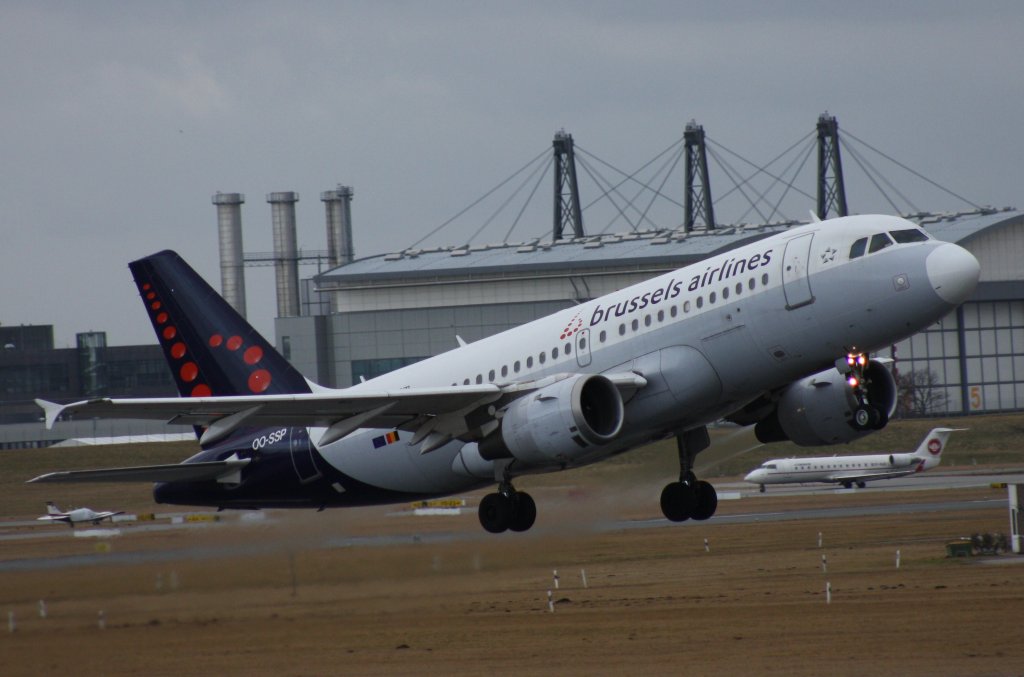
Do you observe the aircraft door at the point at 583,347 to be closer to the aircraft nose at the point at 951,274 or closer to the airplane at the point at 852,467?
the aircraft nose at the point at 951,274

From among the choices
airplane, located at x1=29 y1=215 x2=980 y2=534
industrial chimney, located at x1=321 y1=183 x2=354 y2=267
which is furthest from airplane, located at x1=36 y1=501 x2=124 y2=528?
industrial chimney, located at x1=321 y1=183 x2=354 y2=267

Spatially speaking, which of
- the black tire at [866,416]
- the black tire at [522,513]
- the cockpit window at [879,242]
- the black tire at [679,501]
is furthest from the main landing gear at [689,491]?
the cockpit window at [879,242]

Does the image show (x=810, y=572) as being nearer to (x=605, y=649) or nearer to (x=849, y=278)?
(x=605, y=649)

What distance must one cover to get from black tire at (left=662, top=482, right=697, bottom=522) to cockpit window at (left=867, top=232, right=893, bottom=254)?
28.0 ft

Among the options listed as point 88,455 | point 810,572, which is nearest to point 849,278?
point 810,572

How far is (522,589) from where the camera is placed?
5769 cm

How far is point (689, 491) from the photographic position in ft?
119

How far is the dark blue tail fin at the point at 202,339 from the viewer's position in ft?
129

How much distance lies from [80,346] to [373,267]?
44.2m

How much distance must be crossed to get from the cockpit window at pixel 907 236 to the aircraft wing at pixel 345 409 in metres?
6.24

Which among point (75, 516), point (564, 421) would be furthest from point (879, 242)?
point (75, 516)

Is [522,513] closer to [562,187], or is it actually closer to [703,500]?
[703,500]

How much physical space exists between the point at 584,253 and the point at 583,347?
82112mm

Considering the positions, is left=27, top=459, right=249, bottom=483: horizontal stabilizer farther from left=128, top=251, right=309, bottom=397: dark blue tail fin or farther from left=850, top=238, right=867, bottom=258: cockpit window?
left=850, top=238, right=867, bottom=258: cockpit window
